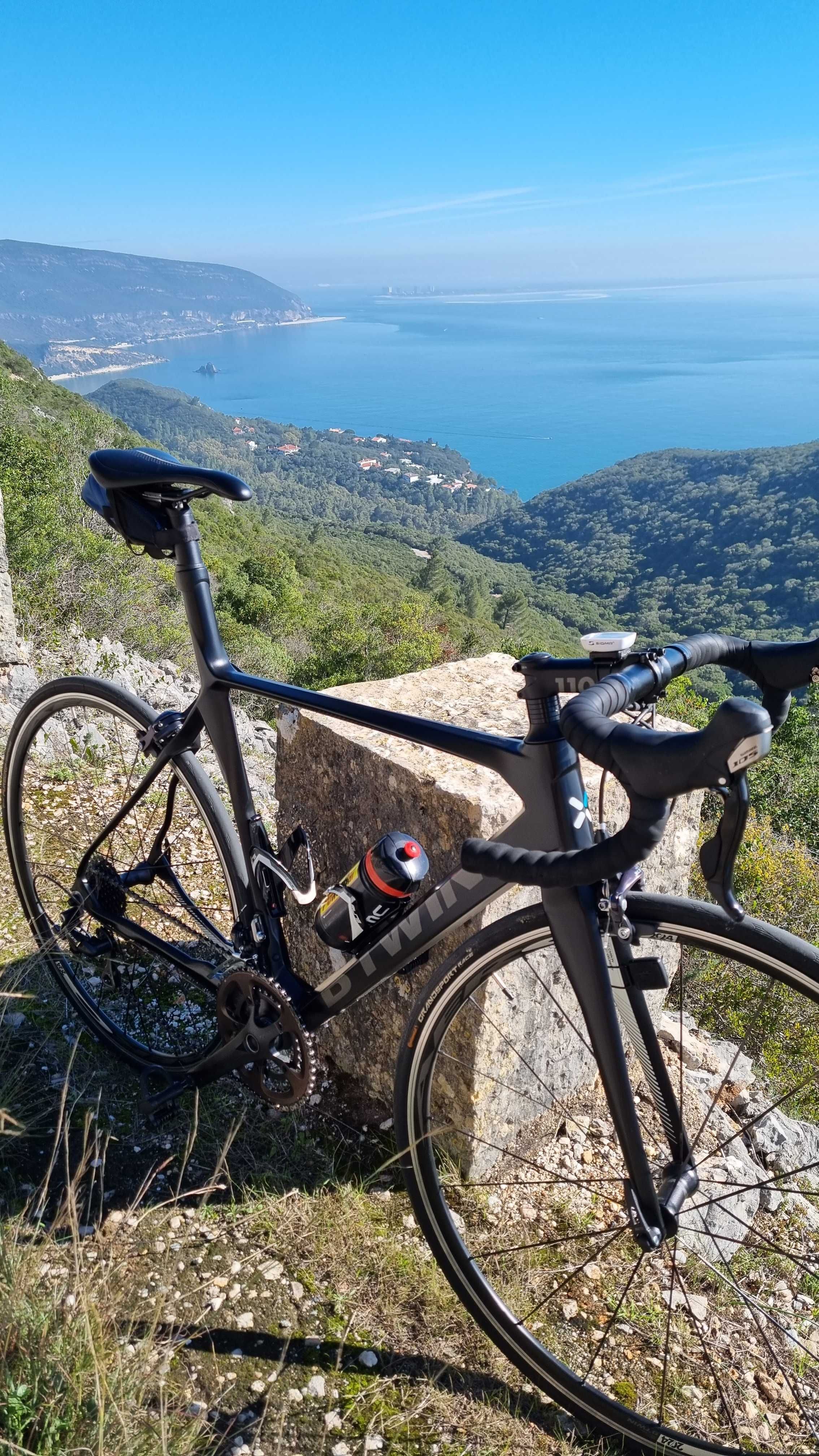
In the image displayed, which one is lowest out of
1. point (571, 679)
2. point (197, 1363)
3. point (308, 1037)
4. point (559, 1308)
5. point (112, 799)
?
point (559, 1308)

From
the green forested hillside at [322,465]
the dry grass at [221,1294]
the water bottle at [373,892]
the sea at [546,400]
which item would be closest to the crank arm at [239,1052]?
the dry grass at [221,1294]

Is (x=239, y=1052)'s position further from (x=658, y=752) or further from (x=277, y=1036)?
(x=658, y=752)

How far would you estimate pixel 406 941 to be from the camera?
162cm

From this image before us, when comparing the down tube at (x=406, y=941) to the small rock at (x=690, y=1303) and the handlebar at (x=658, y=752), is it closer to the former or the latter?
the handlebar at (x=658, y=752)

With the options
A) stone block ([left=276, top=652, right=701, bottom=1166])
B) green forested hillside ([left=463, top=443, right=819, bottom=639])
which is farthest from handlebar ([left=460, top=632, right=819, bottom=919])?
green forested hillside ([left=463, top=443, right=819, bottom=639])

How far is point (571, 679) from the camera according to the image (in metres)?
1.29

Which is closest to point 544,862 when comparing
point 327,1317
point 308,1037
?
point 308,1037

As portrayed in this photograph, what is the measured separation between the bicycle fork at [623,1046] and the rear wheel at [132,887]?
0.94 m

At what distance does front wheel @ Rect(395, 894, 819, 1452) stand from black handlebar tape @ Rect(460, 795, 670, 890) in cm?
31

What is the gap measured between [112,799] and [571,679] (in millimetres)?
2098

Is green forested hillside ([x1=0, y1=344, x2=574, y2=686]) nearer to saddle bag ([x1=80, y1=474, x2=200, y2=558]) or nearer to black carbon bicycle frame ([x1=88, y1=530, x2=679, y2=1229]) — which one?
saddle bag ([x1=80, y1=474, x2=200, y2=558])

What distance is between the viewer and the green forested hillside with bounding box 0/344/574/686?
38.0 ft

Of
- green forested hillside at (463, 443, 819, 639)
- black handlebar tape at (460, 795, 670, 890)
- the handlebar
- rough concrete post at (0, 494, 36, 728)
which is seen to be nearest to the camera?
the handlebar

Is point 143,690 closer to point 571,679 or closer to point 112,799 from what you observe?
point 112,799
